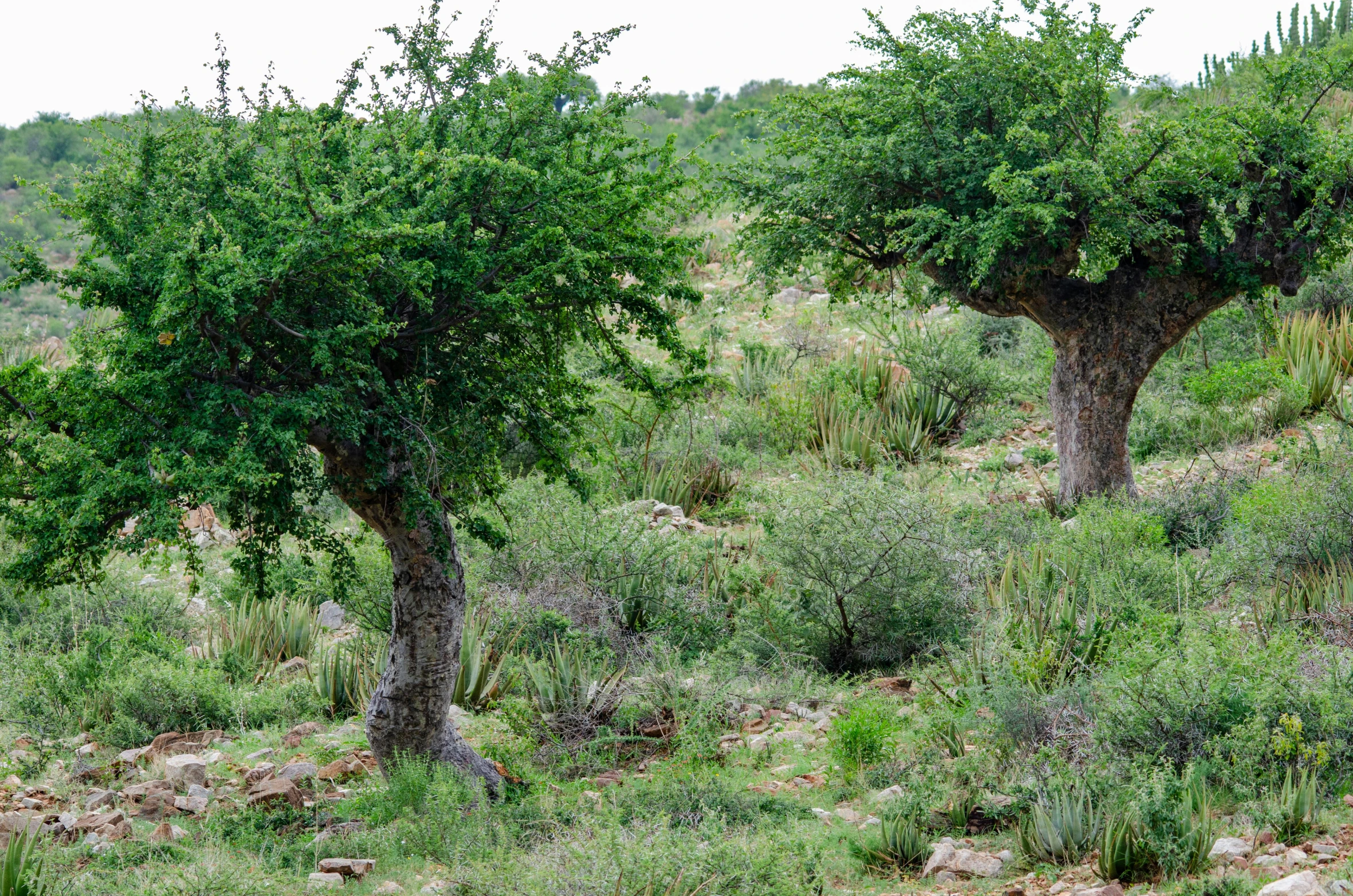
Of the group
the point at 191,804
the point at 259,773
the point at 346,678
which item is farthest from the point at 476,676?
the point at 191,804

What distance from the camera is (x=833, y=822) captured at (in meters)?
6.09

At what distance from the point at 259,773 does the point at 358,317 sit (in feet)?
12.5

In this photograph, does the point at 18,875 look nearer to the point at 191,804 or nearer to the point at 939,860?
the point at 191,804

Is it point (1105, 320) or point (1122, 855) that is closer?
point (1122, 855)

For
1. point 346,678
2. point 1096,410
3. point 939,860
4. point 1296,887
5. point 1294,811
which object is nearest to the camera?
point 1296,887

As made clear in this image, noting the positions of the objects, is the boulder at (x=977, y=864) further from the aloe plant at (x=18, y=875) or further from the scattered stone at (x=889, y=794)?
the aloe plant at (x=18, y=875)

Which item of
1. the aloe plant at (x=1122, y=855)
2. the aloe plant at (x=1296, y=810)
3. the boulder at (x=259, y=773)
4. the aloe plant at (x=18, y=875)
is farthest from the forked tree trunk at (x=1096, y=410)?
the aloe plant at (x=18, y=875)

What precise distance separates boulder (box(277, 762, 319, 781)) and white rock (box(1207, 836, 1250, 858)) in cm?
542

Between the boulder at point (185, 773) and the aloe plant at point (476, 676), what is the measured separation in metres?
2.12

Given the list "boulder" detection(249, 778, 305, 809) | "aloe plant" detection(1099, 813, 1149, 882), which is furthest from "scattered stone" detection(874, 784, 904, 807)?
"boulder" detection(249, 778, 305, 809)

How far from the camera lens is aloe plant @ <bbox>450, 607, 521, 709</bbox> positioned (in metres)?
9.21

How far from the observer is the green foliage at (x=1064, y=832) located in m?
5.25

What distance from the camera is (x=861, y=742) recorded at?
678 centimetres

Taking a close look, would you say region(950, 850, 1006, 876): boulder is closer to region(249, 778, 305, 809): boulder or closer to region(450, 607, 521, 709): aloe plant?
region(249, 778, 305, 809): boulder
